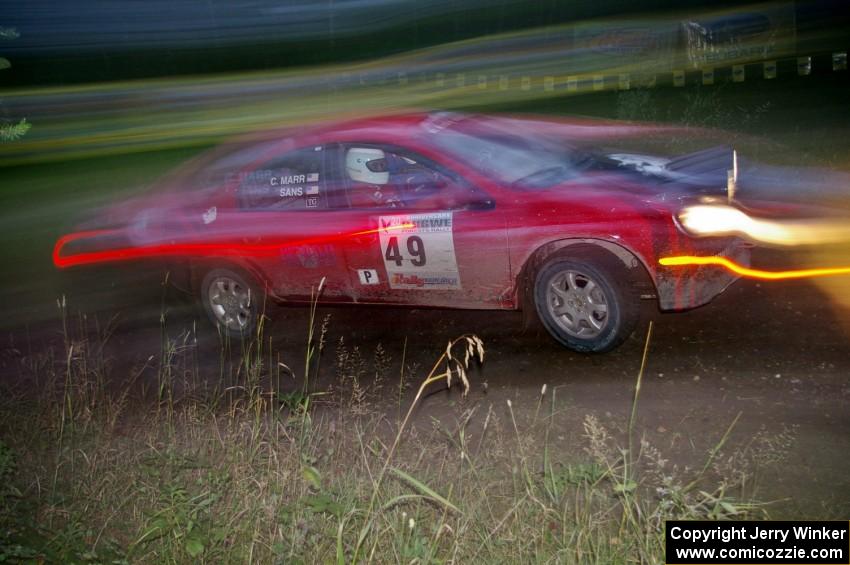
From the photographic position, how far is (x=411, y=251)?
227 inches

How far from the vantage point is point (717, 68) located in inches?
500

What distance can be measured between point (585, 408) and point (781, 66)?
9.43 meters

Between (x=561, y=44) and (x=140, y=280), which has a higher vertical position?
(x=561, y=44)

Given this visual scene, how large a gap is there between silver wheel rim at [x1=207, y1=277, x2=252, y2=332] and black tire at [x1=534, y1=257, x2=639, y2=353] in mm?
2559

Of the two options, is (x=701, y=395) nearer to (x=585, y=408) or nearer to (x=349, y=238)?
(x=585, y=408)

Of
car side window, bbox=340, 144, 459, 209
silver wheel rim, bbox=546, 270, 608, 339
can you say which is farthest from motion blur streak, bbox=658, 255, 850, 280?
car side window, bbox=340, 144, 459, 209

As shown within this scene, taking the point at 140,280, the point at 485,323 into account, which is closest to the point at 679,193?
the point at 485,323

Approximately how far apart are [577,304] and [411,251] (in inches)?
47.5

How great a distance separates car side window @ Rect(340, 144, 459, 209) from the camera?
5.66m

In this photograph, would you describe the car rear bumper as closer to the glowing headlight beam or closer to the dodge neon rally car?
the dodge neon rally car

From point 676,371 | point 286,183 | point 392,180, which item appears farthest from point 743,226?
point 286,183

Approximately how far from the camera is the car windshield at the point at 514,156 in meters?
5.64

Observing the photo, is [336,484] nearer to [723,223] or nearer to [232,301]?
[723,223]

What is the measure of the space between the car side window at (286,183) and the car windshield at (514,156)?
99 cm
